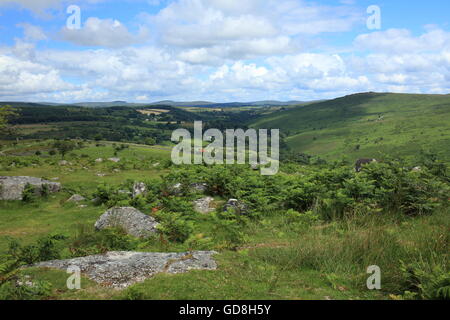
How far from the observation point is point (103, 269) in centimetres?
725

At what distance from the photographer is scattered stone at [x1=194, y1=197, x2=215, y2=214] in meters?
15.7

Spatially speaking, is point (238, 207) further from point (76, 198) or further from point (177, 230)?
point (76, 198)

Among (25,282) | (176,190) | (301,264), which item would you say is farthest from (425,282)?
(176,190)

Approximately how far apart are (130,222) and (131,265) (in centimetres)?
607

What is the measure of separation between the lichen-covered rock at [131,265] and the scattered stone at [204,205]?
23.8 feet

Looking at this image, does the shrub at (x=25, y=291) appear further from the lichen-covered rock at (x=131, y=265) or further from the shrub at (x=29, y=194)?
the shrub at (x=29, y=194)

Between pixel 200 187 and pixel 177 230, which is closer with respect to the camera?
pixel 177 230

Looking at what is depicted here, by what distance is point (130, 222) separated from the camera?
43.4 feet
